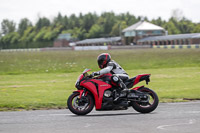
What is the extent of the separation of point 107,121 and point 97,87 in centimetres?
144

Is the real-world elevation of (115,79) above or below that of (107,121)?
above

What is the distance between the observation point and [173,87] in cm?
1677

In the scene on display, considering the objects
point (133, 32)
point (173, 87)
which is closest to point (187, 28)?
point (133, 32)

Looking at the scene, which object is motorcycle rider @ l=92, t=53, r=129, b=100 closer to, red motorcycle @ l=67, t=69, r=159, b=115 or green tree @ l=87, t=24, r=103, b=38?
red motorcycle @ l=67, t=69, r=159, b=115

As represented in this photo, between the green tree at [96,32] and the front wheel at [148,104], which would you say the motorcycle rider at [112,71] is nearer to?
the front wheel at [148,104]

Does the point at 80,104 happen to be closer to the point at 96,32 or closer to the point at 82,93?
the point at 82,93

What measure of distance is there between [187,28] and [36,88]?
6370 inches

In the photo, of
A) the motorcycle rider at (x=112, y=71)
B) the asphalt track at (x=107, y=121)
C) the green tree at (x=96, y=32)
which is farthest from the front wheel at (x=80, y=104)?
the green tree at (x=96, y=32)

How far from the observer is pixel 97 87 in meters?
10.3

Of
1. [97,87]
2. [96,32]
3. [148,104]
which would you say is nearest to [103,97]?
[97,87]

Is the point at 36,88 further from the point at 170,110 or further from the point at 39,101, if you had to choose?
the point at 170,110

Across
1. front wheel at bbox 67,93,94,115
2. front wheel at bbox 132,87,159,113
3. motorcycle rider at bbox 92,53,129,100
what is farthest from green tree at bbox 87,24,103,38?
front wheel at bbox 67,93,94,115

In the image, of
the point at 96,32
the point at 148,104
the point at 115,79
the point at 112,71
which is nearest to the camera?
the point at 115,79

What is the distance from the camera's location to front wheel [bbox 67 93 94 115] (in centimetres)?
1024
